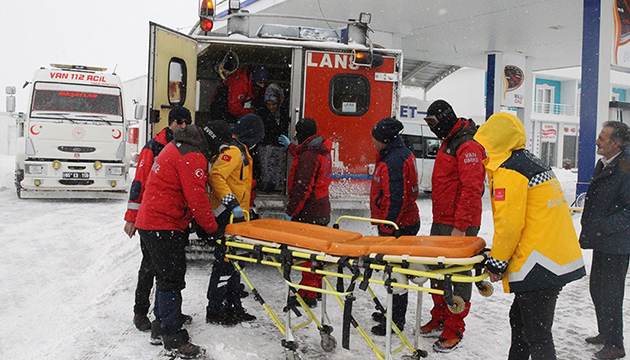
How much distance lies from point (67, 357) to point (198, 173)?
1658 mm

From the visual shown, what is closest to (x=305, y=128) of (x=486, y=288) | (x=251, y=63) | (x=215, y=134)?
(x=215, y=134)

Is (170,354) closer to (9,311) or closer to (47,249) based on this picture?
(9,311)

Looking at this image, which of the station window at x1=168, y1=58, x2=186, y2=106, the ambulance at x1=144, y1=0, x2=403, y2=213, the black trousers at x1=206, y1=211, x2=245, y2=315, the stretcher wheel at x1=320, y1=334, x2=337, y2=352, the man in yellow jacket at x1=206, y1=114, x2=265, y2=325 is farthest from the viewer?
the ambulance at x1=144, y1=0, x2=403, y2=213

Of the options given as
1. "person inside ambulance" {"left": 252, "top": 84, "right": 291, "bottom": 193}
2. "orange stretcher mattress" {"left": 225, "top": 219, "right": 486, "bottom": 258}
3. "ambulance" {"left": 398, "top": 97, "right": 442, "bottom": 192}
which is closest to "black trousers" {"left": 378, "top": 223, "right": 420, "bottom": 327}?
"orange stretcher mattress" {"left": 225, "top": 219, "right": 486, "bottom": 258}

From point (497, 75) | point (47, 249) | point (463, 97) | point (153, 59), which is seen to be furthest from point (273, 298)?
point (463, 97)

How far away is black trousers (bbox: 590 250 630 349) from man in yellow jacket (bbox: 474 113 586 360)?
1.31 meters

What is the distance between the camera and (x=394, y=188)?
170 inches

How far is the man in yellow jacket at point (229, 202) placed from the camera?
13.6 feet

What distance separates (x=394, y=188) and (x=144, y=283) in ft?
7.50

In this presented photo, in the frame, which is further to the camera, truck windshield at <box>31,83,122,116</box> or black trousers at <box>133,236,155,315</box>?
truck windshield at <box>31,83,122,116</box>

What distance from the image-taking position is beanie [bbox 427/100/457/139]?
418 cm

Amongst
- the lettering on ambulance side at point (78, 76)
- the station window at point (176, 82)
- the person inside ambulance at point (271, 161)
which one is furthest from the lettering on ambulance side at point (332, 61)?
the lettering on ambulance side at point (78, 76)

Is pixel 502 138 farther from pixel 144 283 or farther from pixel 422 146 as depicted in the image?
pixel 422 146

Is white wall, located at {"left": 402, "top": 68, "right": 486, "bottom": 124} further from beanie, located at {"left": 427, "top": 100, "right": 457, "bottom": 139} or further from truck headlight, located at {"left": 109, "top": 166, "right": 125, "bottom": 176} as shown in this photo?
beanie, located at {"left": 427, "top": 100, "right": 457, "bottom": 139}
